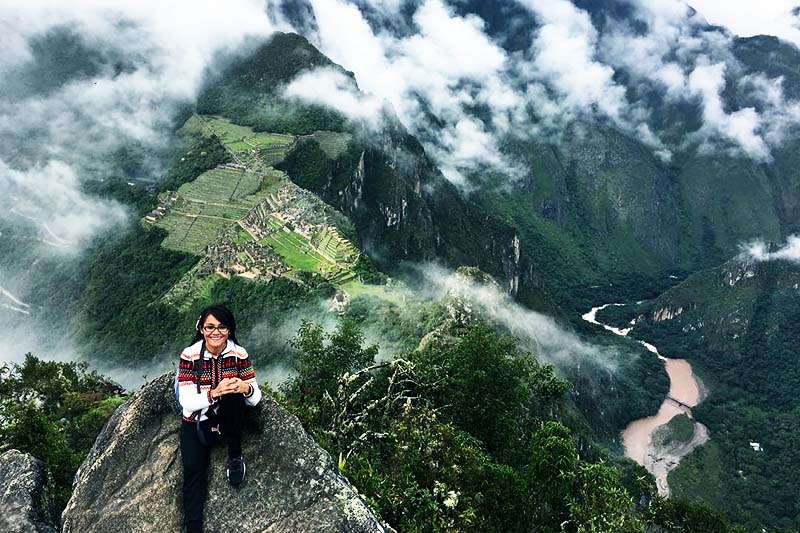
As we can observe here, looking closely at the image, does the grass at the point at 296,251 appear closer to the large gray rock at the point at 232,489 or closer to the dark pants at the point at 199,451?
the large gray rock at the point at 232,489

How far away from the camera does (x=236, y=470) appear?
1096 cm

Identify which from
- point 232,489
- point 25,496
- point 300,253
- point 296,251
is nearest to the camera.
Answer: point 232,489

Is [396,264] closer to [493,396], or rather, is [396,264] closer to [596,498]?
[493,396]

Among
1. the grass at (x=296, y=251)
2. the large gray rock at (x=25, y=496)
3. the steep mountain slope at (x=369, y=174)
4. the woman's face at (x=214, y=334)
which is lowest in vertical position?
the steep mountain slope at (x=369, y=174)

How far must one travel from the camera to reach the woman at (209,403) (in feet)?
35.4

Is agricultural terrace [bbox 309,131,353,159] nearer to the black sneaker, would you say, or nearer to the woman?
the woman

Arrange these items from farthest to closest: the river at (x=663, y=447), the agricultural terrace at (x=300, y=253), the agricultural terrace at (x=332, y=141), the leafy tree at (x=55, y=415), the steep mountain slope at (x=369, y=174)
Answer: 1. the river at (x=663, y=447)
2. the agricultural terrace at (x=332, y=141)
3. the steep mountain slope at (x=369, y=174)
4. the agricultural terrace at (x=300, y=253)
5. the leafy tree at (x=55, y=415)

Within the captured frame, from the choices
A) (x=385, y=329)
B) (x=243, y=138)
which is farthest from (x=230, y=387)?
(x=243, y=138)

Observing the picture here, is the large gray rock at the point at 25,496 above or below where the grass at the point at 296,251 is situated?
above

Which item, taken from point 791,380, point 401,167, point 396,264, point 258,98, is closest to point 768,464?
point 791,380

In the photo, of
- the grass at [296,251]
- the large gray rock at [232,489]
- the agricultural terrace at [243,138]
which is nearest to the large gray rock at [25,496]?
the large gray rock at [232,489]

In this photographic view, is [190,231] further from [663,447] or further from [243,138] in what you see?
[663,447]

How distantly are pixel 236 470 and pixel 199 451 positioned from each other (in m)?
0.78

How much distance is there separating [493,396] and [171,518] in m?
19.3
